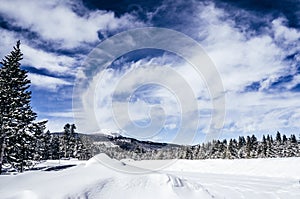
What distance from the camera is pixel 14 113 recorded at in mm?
19984

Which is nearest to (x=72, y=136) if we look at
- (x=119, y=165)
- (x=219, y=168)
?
(x=219, y=168)

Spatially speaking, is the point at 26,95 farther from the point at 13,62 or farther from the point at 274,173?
the point at 274,173

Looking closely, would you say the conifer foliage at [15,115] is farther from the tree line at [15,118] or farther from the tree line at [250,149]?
the tree line at [250,149]

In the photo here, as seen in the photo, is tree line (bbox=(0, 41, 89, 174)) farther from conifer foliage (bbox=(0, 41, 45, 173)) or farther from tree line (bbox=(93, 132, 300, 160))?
tree line (bbox=(93, 132, 300, 160))

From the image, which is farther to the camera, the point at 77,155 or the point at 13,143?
the point at 77,155

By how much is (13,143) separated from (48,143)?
59836mm

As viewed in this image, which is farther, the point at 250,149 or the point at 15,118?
the point at 250,149

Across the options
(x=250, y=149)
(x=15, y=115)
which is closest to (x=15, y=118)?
(x=15, y=115)

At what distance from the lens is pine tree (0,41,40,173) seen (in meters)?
19.6

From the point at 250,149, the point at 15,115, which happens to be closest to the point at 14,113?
the point at 15,115

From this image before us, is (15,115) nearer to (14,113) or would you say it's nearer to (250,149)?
(14,113)

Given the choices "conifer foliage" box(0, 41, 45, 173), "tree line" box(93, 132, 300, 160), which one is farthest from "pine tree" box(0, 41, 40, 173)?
"tree line" box(93, 132, 300, 160)

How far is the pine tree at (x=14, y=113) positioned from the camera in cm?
1961

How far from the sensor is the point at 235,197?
42.3 ft
